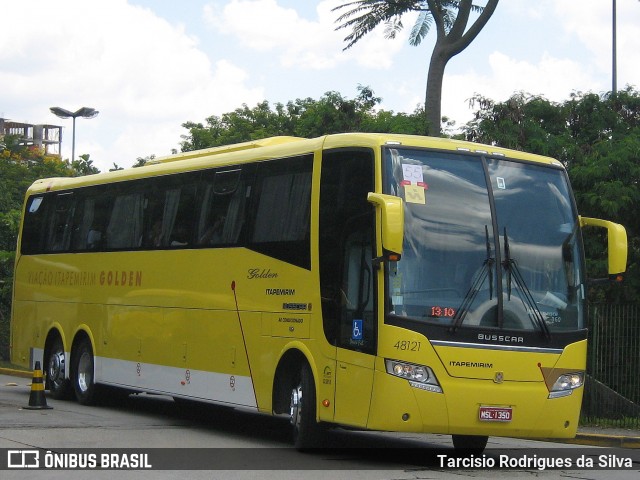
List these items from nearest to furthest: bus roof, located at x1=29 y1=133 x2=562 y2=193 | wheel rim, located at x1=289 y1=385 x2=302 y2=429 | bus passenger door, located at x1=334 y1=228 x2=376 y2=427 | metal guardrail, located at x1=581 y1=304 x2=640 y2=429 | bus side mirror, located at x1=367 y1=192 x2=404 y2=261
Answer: bus side mirror, located at x1=367 y1=192 x2=404 y2=261 < bus passenger door, located at x1=334 y1=228 x2=376 y2=427 < bus roof, located at x1=29 y1=133 x2=562 y2=193 < wheel rim, located at x1=289 y1=385 x2=302 y2=429 < metal guardrail, located at x1=581 y1=304 x2=640 y2=429

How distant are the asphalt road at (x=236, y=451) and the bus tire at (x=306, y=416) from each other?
0.59ft

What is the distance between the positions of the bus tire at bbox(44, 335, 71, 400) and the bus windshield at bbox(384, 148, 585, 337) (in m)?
10.2

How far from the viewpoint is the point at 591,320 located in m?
19.4

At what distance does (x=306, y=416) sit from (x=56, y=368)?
8.97 m

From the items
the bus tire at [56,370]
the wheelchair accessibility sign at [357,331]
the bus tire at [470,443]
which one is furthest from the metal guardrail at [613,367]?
the bus tire at [56,370]

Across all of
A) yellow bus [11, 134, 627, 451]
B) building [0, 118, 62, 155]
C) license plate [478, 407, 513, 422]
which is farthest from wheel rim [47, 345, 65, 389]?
building [0, 118, 62, 155]

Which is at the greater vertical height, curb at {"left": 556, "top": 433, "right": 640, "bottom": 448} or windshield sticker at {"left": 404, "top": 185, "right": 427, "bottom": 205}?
windshield sticker at {"left": 404, "top": 185, "right": 427, "bottom": 205}

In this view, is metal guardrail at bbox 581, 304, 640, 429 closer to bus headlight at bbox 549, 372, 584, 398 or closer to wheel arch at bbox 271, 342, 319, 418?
bus headlight at bbox 549, 372, 584, 398

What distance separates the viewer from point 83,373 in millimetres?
20547

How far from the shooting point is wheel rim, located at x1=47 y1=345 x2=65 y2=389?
2119 centimetres

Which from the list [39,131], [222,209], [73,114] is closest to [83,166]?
[73,114]

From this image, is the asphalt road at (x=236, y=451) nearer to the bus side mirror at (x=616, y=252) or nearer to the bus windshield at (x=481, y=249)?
the bus windshield at (x=481, y=249)

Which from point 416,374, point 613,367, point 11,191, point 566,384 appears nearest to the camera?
point 416,374

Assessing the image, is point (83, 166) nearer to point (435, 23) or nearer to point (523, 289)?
point (435, 23)
